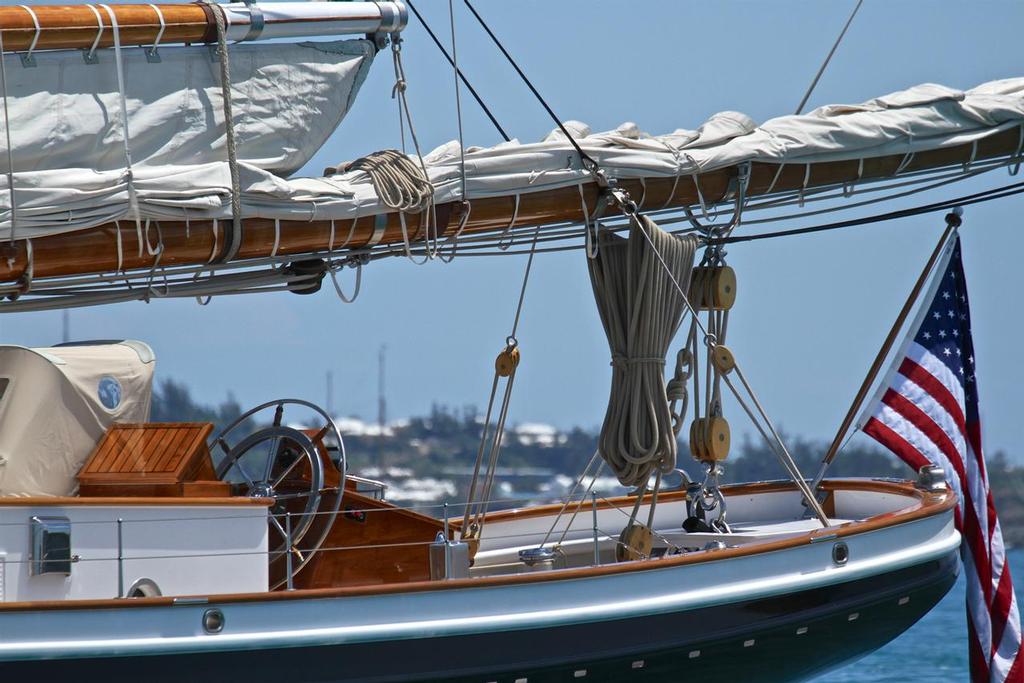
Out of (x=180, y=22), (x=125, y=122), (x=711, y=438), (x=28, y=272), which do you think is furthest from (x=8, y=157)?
(x=711, y=438)

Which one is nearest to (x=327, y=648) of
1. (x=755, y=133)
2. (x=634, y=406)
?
(x=634, y=406)

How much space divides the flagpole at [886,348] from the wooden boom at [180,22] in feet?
13.6

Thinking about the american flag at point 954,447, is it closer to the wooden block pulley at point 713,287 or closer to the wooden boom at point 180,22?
the wooden block pulley at point 713,287

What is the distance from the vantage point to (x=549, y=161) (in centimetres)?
1062

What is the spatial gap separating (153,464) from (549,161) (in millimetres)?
3223

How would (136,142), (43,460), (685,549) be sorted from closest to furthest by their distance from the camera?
1. (43,460)
2. (136,142)
3. (685,549)

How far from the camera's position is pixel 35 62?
31.7 feet

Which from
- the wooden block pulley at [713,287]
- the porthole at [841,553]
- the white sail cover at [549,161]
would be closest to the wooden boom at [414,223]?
the white sail cover at [549,161]

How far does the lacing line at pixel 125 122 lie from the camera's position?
30.3ft

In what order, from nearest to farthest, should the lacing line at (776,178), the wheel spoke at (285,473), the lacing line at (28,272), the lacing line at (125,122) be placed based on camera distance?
the lacing line at (28,272) → the lacing line at (125,122) → the wheel spoke at (285,473) → the lacing line at (776,178)

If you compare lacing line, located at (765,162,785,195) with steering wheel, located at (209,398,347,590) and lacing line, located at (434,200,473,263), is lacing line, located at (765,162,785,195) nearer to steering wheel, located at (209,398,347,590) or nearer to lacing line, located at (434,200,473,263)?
lacing line, located at (434,200,473,263)

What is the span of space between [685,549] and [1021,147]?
13.2 ft

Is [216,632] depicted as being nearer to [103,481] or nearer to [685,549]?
[103,481]

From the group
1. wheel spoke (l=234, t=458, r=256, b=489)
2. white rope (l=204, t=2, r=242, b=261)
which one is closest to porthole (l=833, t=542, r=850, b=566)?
wheel spoke (l=234, t=458, r=256, b=489)
